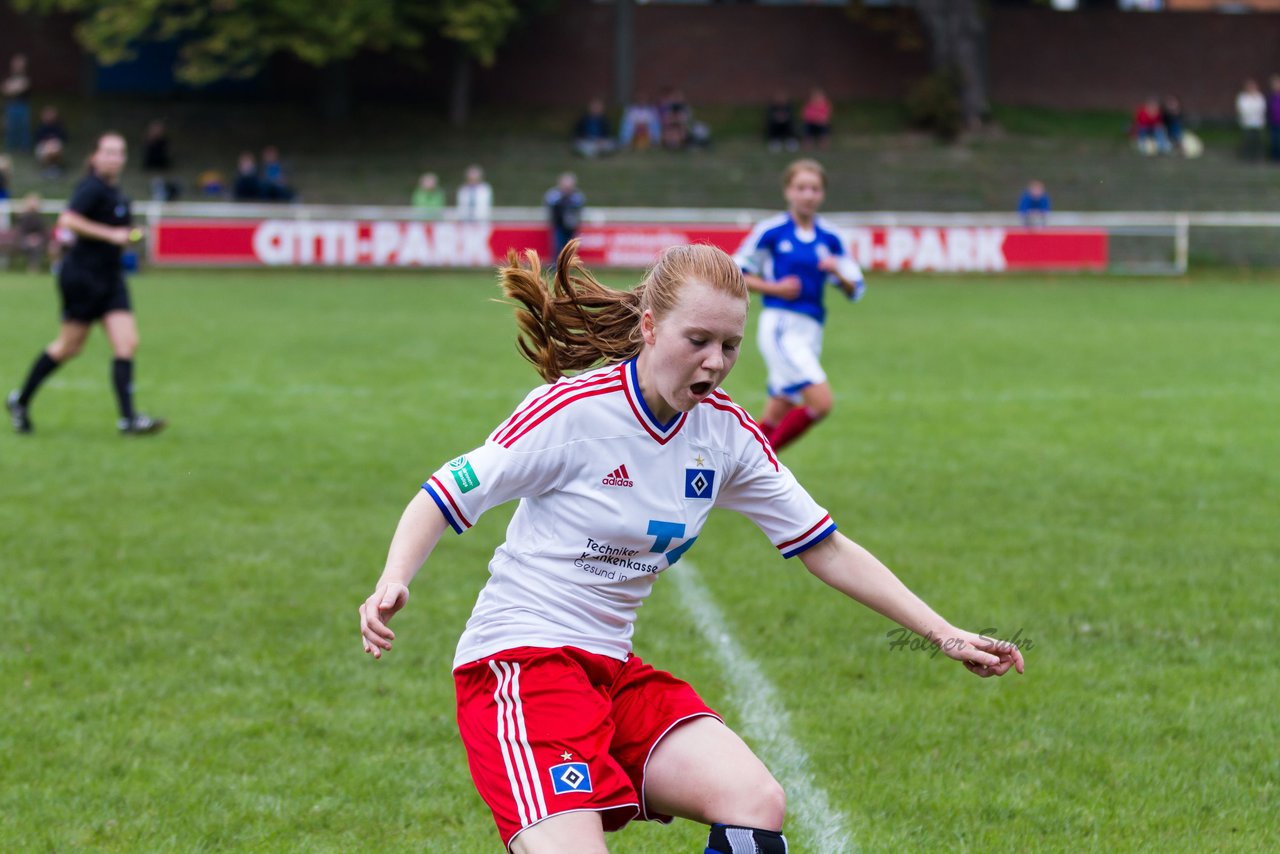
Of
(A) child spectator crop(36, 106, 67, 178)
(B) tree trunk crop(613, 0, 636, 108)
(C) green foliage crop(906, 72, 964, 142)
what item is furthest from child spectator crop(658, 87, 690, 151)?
(A) child spectator crop(36, 106, 67, 178)

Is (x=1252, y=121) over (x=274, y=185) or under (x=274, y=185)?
over

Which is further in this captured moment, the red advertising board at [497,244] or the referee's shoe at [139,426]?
the red advertising board at [497,244]

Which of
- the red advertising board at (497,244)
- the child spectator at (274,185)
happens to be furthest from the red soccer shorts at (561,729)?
the child spectator at (274,185)

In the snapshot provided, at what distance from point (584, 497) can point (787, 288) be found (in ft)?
21.4

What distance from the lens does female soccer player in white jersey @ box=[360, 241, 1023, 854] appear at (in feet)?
10.3

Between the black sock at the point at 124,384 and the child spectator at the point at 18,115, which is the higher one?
the child spectator at the point at 18,115

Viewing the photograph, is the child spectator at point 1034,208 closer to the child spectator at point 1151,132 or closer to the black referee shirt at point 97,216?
the child spectator at point 1151,132

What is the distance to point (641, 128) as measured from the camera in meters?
39.9

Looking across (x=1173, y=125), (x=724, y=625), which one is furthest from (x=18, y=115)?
(x=724, y=625)

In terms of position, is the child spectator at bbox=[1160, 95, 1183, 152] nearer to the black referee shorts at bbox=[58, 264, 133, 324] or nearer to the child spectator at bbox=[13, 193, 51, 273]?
the child spectator at bbox=[13, 193, 51, 273]

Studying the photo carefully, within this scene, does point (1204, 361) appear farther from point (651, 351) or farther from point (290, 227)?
point (290, 227)

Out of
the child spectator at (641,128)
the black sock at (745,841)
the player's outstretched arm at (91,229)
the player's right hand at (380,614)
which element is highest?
the child spectator at (641,128)

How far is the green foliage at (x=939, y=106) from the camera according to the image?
41.0m

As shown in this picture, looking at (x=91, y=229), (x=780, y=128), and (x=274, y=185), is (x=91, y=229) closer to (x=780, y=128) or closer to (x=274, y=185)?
(x=274, y=185)
